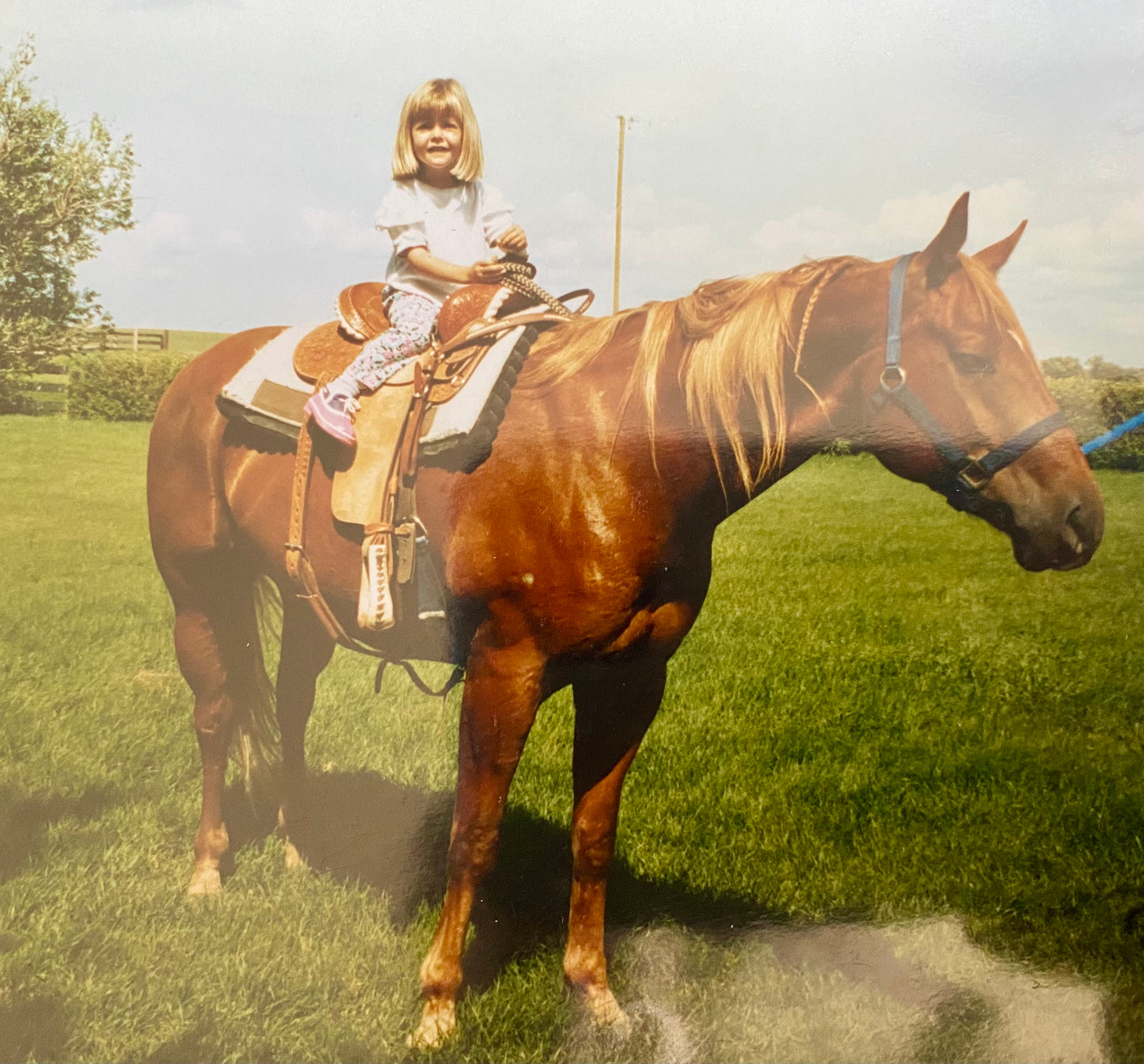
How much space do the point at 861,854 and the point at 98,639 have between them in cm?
225

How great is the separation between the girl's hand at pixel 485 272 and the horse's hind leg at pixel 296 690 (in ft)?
3.59

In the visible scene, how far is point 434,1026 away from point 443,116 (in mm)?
2313

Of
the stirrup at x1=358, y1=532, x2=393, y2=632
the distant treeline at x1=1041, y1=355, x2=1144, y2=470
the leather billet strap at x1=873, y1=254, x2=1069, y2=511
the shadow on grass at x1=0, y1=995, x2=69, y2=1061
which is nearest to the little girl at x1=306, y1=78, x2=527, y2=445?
the stirrup at x1=358, y1=532, x2=393, y2=632

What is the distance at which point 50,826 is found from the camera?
2.53 m

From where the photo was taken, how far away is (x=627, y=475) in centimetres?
215

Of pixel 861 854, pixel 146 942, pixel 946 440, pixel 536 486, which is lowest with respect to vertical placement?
pixel 146 942

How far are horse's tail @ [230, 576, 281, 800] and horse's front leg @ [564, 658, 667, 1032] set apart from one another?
1.00 m

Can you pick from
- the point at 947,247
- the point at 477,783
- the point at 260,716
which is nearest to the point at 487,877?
the point at 477,783

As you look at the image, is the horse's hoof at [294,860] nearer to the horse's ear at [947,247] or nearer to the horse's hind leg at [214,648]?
the horse's hind leg at [214,648]

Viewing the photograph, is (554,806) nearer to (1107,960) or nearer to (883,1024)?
(883,1024)

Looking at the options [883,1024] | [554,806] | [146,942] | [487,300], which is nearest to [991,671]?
[883,1024]

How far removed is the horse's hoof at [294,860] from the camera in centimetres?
258

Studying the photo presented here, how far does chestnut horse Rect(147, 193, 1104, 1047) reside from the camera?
197 cm

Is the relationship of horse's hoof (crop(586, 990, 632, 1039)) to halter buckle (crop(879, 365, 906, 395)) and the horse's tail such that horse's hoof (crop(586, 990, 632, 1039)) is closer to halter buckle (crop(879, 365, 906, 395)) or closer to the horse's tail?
the horse's tail
